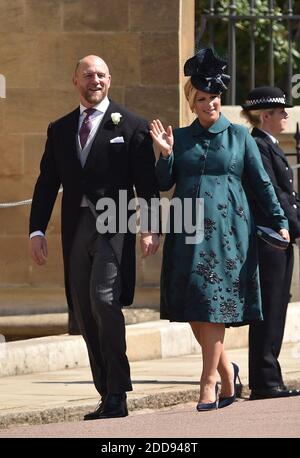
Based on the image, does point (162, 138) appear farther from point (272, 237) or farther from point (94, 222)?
point (272, 237)

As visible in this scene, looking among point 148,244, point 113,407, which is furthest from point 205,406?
point 148,244

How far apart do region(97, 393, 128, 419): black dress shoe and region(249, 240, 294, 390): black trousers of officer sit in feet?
3.59

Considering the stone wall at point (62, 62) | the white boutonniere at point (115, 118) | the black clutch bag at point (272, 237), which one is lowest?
the black clutch bag at point (272, 237)

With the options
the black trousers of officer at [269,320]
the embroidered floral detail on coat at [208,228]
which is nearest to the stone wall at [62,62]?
the black trousers of officer at [269,320]

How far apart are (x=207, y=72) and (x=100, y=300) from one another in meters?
1.30

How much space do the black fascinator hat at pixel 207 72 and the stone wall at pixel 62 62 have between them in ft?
12.4

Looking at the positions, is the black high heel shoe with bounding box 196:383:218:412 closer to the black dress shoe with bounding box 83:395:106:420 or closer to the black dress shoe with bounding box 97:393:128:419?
the black dress shoe with bounding box 97:393:128:419

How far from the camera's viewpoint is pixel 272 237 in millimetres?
9359

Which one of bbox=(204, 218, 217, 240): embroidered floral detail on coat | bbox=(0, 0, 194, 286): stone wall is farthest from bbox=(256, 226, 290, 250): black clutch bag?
bbox=(0, 0, 194, 286): stone wall

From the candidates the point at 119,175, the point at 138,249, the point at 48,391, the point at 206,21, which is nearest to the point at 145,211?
the point at 119,175

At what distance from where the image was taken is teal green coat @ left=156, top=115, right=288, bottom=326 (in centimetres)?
910

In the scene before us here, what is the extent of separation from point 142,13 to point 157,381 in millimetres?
3588

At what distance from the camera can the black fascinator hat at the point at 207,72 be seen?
9.27m

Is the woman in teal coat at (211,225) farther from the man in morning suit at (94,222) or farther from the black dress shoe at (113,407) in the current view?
the black dress shoe at (113,407)
